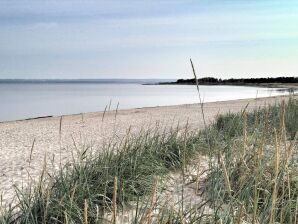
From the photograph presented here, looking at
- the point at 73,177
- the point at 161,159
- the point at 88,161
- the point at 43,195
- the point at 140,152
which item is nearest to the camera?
the point at 43,195

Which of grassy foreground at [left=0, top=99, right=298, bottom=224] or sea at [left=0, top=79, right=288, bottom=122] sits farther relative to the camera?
→ sea at [left=0, top=79, right=288, bottom=122]

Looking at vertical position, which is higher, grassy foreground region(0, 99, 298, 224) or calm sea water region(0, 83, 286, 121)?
grassy foreground region(0, 99, 298, 224)

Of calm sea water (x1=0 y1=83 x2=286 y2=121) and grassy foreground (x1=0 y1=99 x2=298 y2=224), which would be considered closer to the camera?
grassy foreground (x1=0 y1=99 x2=298 y2=224)

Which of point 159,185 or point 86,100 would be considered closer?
point 159,185

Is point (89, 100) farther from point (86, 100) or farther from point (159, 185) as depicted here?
point (159, 185)

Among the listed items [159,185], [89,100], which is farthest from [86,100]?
[159,185]

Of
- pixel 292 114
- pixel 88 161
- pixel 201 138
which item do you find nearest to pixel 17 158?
pixel 201 138

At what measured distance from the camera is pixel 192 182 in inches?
182

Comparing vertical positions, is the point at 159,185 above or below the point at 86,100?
above

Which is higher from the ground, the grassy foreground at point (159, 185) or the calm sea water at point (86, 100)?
the grassy foreground at point (159, 185)

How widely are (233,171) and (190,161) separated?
5.27 feet

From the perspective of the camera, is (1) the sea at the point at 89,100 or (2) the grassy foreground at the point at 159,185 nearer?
(2) the grassy foreground at the point at 159,185

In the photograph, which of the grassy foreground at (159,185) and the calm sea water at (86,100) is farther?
the calm sea water at (86,100)

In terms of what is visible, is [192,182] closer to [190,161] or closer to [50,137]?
[190,161]
